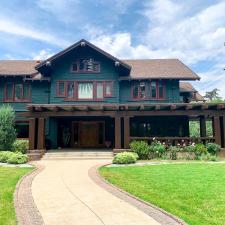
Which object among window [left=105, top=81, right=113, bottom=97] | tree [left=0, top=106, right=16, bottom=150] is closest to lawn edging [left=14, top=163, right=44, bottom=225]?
tree [left=0, top=106, right=16, bottom=150]

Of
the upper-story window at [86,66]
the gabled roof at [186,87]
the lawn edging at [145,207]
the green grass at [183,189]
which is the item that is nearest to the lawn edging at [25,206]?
the lawn edging at [145,207]

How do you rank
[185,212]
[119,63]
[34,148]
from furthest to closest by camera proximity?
[119,63] < [34,148] < [185,212]

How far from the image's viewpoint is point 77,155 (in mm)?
19797

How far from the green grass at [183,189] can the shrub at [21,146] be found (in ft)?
32.6

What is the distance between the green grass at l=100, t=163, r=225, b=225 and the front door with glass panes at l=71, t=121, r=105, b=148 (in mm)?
11798

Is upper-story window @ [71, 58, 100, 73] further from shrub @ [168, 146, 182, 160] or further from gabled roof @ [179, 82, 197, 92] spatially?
shrub @ [168, 146, 182, 160]

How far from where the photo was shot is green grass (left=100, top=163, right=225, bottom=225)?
6402 millimetres

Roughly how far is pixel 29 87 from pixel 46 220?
19715mm

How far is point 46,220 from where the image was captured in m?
5.83

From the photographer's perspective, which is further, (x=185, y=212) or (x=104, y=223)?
(x=185, y=212)

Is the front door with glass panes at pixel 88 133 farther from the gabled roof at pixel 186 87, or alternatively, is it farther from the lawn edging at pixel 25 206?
the lawn edging at pixel 25 206

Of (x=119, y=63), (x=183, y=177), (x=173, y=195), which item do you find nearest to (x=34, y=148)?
(x=119, y=63)

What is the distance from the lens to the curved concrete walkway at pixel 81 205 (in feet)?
19.0

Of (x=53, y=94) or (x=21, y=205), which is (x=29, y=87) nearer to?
(x=53, y=94)
